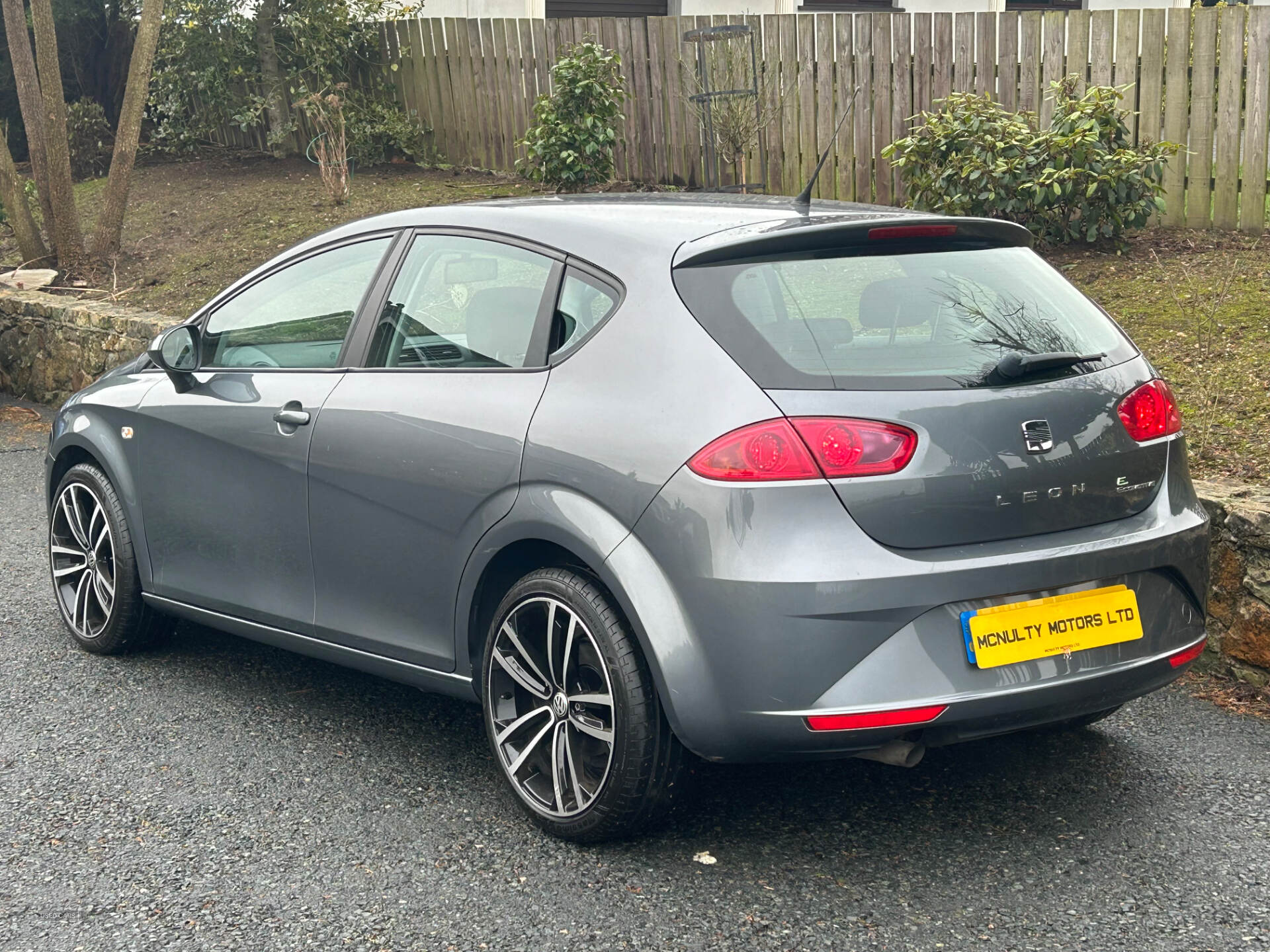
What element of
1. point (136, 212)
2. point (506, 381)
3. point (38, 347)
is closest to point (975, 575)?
point (506, 381)

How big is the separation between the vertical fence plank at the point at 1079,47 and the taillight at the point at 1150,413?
22.5 ft

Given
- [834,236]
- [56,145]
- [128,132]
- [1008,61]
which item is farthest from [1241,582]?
[56,145]

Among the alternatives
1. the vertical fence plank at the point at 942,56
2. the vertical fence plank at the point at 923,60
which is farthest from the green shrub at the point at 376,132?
the vertical fence plank at the point at 942,56

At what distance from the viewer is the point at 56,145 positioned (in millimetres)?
11672

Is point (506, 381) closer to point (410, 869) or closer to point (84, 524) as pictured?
point (410, 869)

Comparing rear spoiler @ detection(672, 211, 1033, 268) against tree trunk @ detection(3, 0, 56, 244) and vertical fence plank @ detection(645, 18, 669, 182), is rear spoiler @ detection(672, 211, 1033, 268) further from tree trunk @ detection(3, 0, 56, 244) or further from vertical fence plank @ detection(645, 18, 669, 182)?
tree trunk @ detection(3, 0, 56, 244)

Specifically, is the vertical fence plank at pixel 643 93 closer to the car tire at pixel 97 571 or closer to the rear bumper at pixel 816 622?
the car tire at pixel 97 571

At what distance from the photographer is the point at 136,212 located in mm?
14445

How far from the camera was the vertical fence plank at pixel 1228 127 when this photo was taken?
9039mm

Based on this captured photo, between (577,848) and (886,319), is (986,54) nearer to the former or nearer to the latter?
(886,319)

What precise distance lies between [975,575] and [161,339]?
2.97m

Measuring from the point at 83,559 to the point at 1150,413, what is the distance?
3820mm

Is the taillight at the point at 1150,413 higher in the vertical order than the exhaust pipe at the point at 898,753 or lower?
higher

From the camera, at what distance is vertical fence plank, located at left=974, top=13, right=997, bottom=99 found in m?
10.3
